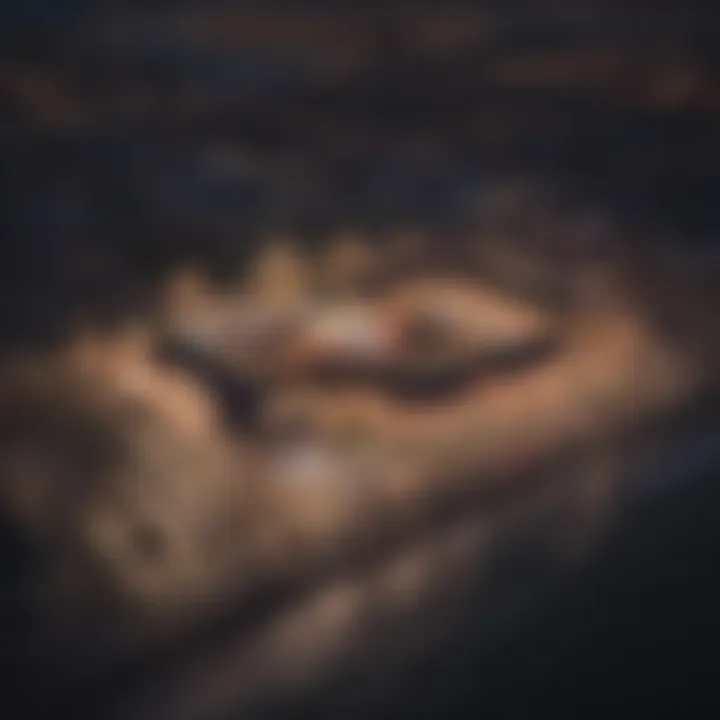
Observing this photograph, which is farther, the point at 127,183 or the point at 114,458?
the point at 127,183

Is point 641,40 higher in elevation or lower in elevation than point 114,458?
higher

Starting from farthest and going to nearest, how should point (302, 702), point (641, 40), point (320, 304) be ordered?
point (641, 40)
point (320, 304)
point (302, 702)

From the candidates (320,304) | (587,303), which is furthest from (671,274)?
(320,304)

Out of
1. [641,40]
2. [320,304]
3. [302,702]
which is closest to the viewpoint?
[302,702]

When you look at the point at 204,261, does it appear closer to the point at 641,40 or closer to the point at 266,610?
the point at 266,610

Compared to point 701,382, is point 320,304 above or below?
above

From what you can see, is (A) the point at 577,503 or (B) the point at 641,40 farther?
(B) the point at 641,40

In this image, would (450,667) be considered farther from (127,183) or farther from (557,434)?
(127,183)

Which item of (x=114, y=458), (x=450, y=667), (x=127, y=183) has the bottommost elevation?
(x=450, y=667)

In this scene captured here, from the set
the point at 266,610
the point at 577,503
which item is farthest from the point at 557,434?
the point at 266,610
